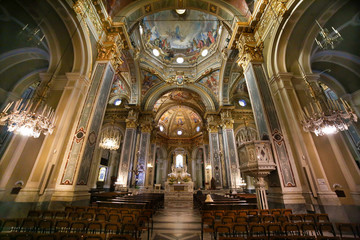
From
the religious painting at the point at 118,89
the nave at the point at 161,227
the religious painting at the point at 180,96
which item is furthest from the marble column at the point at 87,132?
the religious painting at the point at 180,96

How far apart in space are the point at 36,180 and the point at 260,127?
8.27 metres

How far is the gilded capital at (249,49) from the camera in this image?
23.6 ft

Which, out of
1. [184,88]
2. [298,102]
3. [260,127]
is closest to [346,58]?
[298,102]

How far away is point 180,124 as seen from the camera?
2609 centimetres

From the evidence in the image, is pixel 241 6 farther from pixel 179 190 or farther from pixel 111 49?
pixel 179 190

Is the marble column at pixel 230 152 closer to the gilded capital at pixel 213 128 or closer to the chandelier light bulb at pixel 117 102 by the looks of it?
the gilded capital at pixel 213 128

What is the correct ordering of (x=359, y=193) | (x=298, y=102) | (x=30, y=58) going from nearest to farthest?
(x=359, y=193)
(x=298, y=102)
(x=30, y=58)

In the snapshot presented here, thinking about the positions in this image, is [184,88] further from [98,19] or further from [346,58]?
[346,58]

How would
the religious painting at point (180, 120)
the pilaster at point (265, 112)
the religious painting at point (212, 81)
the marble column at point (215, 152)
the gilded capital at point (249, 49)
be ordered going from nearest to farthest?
the pilaster at point (265, 112) → the gilded capital at point (249, 49) → the marble column at point (215, 152) → the religious painting at point (212, 81) → the religious painting at point (180, 120)

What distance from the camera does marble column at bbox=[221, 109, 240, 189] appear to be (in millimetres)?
12805

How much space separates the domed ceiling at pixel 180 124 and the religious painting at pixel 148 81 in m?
8.43

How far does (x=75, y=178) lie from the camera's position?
5.05m

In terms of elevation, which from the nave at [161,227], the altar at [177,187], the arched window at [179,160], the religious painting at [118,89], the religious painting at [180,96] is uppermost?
the religious painting at [180,96]

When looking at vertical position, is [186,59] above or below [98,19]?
above
